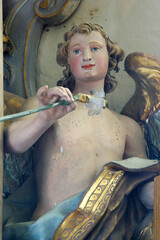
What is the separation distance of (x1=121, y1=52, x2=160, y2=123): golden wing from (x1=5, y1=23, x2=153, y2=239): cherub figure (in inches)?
3.0

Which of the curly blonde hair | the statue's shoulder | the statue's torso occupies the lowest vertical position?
the statue's torso

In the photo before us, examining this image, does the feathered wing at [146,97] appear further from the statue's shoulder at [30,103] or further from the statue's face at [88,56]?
the statue's shoulder at [30,103]

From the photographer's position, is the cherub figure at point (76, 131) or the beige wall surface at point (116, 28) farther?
the beige wall surface at point (116, 28)

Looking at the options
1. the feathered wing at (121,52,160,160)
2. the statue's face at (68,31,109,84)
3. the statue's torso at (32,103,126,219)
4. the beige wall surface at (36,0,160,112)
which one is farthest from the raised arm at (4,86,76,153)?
the beige wall surface at (36,0,160,112)

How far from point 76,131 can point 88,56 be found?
321 mm

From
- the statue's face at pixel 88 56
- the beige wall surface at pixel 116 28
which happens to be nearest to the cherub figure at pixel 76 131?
the statue's face at pixel 88 56

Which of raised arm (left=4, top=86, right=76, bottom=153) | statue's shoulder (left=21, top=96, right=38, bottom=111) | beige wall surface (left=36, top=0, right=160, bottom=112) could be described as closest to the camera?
raised arm (left=4, top=86, right=76, bottom=153)

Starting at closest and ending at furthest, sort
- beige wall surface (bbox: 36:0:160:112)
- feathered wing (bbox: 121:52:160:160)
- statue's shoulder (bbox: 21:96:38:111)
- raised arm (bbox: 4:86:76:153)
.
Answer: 1. raised arm (bbox: 4:86:76:153)
2. statue's shoulder (bbox: 21:96:38:111)
3. feathered wing (bbox: 121:52:160:160)
4. beige wall surface (bbox: 36:0:160:112)

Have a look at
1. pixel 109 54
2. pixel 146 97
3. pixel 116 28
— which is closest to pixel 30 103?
pixel 109 54

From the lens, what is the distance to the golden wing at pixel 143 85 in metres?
3.91

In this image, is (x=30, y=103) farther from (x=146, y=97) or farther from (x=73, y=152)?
(x=146, y=97)

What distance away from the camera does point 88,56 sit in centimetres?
377

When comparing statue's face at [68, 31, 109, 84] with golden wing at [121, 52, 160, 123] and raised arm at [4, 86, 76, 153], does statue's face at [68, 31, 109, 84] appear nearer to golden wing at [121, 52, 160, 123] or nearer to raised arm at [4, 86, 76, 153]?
golden wing at [121, 52, 160, 123]

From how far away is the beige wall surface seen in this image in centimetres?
415
